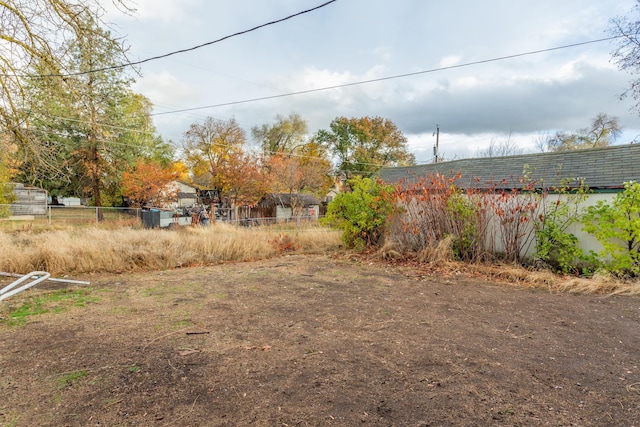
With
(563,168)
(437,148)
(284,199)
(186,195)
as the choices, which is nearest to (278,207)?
(284,199)

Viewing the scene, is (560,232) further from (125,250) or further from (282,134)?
(282,134)

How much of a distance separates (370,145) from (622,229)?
1134 inches

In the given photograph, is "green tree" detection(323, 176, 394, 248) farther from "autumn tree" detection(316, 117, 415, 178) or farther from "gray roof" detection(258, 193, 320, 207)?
"autumn tree" detection(316, 117, 415, 178)

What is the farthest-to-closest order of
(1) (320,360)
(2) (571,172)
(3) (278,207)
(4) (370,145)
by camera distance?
(4) (370,145) < (3) (278,207) < (2) (571,172) < (1) (320,360)

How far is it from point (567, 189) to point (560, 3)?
4083 millimetres

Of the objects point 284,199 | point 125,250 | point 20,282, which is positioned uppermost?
point 284,199

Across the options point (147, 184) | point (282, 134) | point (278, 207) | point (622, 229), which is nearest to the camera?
point (622, 229)

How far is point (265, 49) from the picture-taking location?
8812 millimetres

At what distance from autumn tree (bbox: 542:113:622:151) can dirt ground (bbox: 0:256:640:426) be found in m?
25.1

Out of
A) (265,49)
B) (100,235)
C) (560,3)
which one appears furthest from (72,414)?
(560,3)

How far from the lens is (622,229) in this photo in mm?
6035

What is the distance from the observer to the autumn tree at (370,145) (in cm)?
3353

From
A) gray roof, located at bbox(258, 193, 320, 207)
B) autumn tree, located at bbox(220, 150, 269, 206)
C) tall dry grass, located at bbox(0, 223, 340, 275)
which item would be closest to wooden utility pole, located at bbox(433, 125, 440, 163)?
gray roof, located at bbox(258, 193, 320, 207)

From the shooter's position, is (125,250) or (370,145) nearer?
(125,250)
